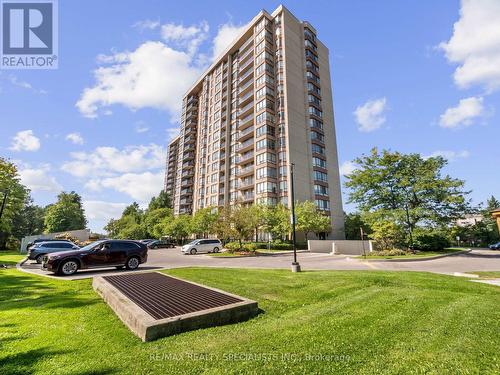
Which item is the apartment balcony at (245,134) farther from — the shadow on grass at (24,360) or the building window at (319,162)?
the shadow on grass at (24,360)

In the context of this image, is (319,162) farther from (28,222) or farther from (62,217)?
(28,222)

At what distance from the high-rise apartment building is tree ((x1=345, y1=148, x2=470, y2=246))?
503 inches

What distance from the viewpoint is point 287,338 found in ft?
16.3

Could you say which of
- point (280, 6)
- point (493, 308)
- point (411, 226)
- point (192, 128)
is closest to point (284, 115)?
point (280, 6)

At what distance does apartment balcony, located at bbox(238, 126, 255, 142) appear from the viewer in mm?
55975

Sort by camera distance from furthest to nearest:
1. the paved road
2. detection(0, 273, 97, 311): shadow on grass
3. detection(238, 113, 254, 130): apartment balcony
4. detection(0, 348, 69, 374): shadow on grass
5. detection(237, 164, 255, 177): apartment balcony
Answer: detection(238, 113, 254, 130): apartment balcony < detection(237, 164, 255, 177): apartment balcony < the paved road < detection(0, 273, 97, 311): shadow on grass < detection(0, 348, 69, 374): shadow on grass

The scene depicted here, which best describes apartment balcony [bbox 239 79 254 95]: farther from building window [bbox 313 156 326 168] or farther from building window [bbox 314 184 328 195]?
building window [bbox 314 184 328 195]

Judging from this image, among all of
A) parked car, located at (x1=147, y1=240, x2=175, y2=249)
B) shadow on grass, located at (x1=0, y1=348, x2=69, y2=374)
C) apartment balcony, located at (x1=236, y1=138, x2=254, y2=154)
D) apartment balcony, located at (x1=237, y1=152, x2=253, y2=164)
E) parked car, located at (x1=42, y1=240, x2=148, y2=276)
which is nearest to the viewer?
shadow on grass, located at (x1=0, y1=348, x2=69, y2=374)

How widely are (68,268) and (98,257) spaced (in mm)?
1368

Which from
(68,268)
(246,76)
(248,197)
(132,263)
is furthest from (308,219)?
(246,76)

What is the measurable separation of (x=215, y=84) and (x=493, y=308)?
7564 centimetres

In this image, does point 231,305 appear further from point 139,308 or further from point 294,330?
point 139,308

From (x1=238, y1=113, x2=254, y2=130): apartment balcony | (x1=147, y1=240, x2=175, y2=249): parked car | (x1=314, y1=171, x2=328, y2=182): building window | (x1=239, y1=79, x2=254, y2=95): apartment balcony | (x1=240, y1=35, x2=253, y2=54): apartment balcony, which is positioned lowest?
(x1=147, y1=240, x2=175, y2=249): parked car

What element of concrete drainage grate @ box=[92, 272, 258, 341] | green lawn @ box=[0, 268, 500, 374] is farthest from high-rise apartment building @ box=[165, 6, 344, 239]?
green lawn @ box=[0, 268, 500, 374]
